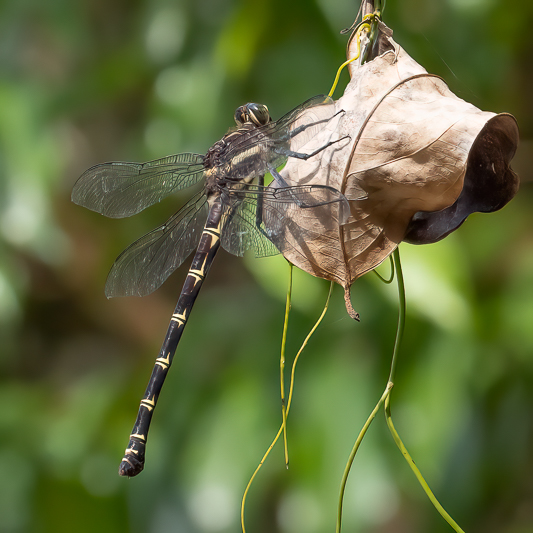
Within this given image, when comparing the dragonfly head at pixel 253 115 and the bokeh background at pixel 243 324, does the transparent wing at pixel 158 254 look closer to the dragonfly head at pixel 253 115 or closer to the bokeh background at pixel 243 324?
the dragonfly head at pixel 253 115

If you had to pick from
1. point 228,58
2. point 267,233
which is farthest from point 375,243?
point 228,58

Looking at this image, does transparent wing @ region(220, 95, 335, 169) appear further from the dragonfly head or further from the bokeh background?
the bokeh background

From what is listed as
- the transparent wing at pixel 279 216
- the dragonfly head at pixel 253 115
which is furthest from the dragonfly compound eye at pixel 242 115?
the transparent wing at pixel 279 216

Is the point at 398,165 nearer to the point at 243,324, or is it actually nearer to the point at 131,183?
the point at 131,183

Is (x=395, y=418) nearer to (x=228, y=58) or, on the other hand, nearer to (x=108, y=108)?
(x=228, y=58)

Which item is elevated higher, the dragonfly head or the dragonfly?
the dragonfly head

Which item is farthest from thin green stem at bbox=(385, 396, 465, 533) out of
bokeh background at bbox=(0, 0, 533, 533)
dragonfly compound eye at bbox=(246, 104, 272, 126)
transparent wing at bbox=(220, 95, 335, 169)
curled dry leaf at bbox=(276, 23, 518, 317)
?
bokeh background at bbox=(0, 0, 533, 533)

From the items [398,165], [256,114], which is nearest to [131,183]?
[256,114]
